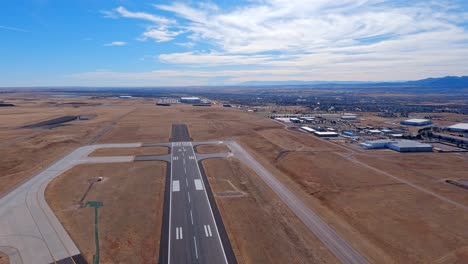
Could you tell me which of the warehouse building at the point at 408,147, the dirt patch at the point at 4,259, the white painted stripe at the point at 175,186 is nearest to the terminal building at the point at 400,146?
the warehouse building at the point at 408,147

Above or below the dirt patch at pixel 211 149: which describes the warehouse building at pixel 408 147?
below

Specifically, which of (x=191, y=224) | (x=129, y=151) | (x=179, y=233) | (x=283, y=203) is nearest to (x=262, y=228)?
(x=283, y=203)

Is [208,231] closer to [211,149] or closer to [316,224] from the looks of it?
[316,224]

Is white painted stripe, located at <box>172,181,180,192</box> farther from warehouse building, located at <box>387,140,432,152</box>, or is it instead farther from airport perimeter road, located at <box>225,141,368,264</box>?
warehouse building, located at <box>387,140,432,152</box>

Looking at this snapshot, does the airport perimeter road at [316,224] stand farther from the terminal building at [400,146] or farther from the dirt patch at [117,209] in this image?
the terminal building at [400,146]

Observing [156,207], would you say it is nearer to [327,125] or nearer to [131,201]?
[131,201]
